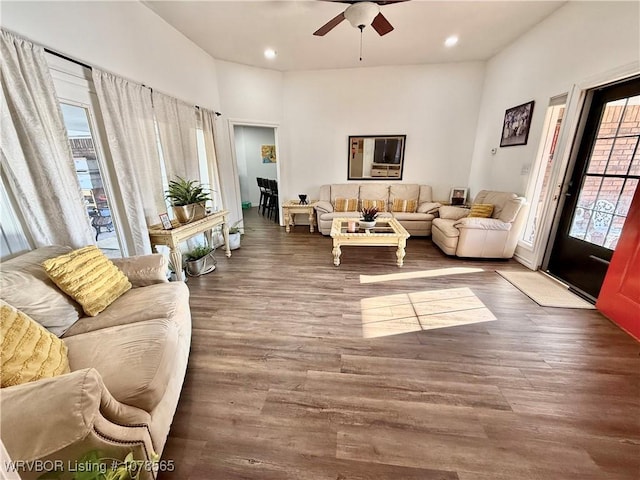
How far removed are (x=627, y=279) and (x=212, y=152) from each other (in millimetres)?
5022

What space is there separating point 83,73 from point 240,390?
289 cm

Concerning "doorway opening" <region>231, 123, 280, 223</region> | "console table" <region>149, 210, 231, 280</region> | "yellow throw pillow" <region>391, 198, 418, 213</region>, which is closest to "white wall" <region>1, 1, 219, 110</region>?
"console table" <region>149, 210, 231, 280</region>

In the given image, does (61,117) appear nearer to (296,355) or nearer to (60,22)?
(60,22)

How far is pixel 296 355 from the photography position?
6.09 ft

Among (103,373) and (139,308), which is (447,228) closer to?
(139,308)

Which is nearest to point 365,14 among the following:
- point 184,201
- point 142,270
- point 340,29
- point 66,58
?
point 340,29

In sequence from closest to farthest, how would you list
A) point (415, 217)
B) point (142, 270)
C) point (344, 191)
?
point (142, 270), point (415, 217), point (344, 191)

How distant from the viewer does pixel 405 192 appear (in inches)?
192

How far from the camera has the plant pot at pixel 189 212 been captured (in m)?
2.86

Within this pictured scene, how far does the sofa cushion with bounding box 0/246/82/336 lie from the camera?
130 centimetres

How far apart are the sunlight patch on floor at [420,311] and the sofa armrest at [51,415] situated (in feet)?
5.50

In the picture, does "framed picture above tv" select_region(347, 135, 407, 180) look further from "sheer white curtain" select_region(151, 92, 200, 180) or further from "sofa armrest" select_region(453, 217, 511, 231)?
"sheer white curtain" select_region(151, 92, 200, 180)

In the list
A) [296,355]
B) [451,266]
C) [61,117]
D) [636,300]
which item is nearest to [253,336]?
[296,355]

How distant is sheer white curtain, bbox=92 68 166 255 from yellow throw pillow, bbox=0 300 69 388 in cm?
159
